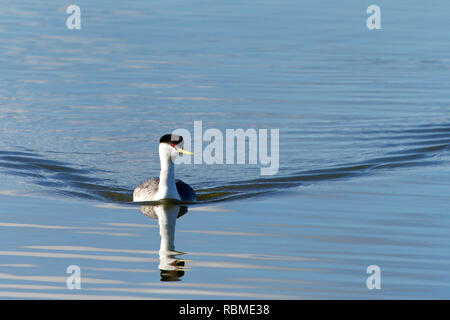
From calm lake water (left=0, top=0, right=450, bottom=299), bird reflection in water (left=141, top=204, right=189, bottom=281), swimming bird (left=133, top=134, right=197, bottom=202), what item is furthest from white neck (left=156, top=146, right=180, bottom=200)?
calm lake water (left=0, top=0, right=450, bottom=299)

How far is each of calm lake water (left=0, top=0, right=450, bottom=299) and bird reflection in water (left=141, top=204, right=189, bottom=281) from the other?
0.06 m

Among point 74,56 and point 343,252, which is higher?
point 74,56

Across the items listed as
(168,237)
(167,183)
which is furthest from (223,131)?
(168,237)

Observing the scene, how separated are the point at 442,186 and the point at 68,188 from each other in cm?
732

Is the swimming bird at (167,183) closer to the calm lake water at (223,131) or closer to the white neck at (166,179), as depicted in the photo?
the white neck at (166,179)

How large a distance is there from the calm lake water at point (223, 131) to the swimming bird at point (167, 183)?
0.39 metres

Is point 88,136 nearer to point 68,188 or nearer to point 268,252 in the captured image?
point 68,188

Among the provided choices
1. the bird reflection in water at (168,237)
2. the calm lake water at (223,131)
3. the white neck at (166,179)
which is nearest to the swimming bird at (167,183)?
the white neck at (166,179)

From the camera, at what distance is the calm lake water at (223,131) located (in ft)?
41.4

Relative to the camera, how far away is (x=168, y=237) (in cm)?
1436

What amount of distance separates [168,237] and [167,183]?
2612 millimetres

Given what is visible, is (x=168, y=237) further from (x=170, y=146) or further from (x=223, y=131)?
(x=223, y=131)

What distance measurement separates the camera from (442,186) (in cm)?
1753
